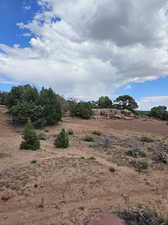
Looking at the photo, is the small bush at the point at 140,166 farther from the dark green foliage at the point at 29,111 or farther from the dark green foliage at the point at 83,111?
the dark green foliage at the point at 83,111

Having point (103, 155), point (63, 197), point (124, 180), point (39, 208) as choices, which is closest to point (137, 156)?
point (103, 155)

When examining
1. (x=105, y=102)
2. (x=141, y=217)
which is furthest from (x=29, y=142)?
(x=105, y=102)

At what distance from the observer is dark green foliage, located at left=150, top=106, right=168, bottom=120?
150 ft

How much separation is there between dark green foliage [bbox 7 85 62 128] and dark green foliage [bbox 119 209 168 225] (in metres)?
20.3

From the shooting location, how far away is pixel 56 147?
13484 millimetres

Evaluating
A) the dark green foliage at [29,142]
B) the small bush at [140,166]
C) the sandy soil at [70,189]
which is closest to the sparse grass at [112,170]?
the sandy soil at [70,189]

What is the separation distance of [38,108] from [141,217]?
2130 cm

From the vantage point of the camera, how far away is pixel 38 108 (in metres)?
24.2

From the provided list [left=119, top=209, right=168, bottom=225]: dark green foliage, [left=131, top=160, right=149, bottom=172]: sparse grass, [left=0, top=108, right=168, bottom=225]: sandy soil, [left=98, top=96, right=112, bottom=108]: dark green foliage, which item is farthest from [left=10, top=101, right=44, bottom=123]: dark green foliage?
[left=98, top=96, right=112, bottom=108]: dark green foliage

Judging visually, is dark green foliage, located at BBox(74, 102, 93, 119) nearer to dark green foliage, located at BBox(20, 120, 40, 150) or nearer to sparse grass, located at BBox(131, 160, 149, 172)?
dark green foliage, located at BBox(20, 120, 40, 150)

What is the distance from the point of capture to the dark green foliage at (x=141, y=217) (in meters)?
4.78

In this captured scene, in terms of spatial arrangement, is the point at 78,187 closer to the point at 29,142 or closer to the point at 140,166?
the point at 140,166

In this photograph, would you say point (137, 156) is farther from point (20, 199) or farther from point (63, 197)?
point (20, 199)

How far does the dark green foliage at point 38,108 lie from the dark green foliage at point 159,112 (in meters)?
31.8
